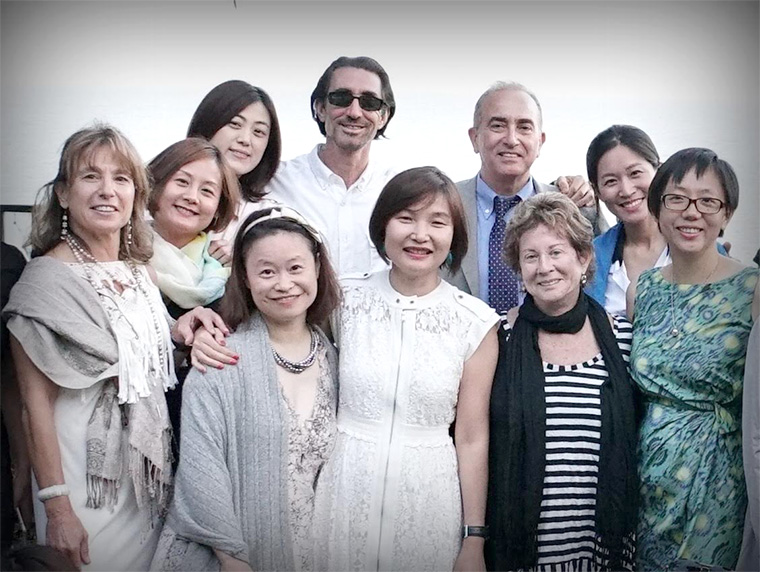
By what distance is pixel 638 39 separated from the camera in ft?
10.8

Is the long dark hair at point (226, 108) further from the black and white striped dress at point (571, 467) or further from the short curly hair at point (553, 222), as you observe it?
the black and white striped dress at point (571, 467)

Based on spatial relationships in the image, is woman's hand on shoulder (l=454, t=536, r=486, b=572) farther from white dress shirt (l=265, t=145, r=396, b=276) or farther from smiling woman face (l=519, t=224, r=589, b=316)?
white dress shirt (l=265, t=145, r=396, b=276)

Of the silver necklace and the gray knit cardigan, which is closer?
the gray knit cardigan

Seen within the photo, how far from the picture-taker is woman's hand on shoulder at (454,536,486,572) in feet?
8.99

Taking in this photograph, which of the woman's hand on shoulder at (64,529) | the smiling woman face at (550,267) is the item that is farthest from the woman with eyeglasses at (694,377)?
the woman's hand on shoulder at (64,529)

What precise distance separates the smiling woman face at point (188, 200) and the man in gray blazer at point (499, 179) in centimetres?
92

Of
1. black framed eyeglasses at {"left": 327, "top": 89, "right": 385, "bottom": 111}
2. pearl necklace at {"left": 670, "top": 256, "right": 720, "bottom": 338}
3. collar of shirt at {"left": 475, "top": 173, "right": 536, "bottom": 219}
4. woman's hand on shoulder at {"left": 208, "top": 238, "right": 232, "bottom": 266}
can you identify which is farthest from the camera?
collar of shirt at {"left": 475, "top": 173, "right": 536, "bottom": 219}

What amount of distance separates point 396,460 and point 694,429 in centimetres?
96

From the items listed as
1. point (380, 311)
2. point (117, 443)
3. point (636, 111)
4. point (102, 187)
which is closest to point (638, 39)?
point (636, 111)

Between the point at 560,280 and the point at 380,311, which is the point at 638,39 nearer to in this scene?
the point at 560,280

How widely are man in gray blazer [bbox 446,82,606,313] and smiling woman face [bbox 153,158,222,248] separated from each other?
36.3 inches

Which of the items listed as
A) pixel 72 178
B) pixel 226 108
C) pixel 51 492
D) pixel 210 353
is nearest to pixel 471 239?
pixel 226 108

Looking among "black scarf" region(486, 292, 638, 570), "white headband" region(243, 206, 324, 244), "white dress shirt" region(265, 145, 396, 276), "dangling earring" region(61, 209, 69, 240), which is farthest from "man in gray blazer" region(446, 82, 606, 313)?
"dangling earring" region(61, 209, 69, 240)

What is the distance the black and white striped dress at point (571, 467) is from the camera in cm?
274
